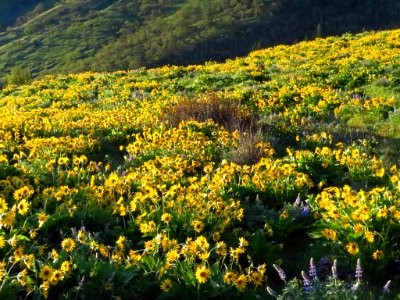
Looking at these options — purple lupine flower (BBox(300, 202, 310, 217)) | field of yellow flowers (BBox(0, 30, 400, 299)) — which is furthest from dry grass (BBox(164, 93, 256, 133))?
purple lupine flower (BBox(300, 202, 310, 217))

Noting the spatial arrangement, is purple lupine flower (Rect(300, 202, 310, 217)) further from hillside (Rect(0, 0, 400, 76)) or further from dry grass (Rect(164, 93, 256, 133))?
hillside (Rect(0, 0, 400, 76))

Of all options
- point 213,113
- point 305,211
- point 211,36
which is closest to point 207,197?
point 305,211

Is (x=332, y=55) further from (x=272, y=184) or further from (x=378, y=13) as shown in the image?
(x=378, y=13)

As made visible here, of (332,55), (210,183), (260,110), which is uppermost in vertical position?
(210,183)

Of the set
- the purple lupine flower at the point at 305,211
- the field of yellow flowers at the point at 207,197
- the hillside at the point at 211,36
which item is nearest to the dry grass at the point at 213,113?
the field of yellow flowers at the point at 207,197

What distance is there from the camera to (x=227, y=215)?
535cm

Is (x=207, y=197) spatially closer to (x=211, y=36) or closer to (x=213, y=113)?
(x=213, y=113)

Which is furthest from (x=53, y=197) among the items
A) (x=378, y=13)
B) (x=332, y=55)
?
(x=378, y=13)

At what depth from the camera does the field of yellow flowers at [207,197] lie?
168 inches

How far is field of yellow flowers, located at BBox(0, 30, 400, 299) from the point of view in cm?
427

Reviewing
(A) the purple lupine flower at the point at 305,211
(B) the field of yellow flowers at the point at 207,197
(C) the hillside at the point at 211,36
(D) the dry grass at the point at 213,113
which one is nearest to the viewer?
(B) the field of yellow flowers at the point at 207,197

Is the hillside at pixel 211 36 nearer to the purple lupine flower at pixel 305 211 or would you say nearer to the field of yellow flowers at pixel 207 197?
the field of yellow flowers at pixel 207 197

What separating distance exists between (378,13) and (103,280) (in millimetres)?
194838

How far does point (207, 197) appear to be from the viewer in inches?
231
